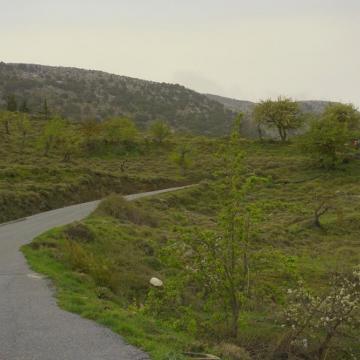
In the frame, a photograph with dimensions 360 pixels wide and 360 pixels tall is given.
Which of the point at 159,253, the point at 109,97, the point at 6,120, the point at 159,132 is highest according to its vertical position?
the point at 109,97

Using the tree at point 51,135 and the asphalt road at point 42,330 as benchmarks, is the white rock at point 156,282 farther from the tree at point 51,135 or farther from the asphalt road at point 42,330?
the tree at point 51,135

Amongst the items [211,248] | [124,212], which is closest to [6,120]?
[124,212]

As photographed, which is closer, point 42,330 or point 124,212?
point 42,330

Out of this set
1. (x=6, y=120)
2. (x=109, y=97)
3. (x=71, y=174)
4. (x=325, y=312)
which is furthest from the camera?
(x=109, y=97)

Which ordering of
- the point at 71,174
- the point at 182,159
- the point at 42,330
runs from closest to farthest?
the point at 42,330 < the point at 71,174 < the point at 182,159

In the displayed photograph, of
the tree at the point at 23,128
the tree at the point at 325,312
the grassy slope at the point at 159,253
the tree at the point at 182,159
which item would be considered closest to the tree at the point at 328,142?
the grassy slope at the point at 159,253

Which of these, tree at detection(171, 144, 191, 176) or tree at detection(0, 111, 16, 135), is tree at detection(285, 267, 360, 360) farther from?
tree at detection(0, 111, 16, 135)

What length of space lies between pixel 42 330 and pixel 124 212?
2186cm

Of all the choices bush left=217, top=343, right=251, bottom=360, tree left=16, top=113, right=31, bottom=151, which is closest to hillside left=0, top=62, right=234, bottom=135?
tree left=16, top=113, right=31, bottom=151

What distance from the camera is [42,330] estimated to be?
10125 mm

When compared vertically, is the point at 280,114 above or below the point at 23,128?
above

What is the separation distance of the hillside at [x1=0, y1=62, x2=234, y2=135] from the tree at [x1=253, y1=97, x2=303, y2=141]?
5936cm

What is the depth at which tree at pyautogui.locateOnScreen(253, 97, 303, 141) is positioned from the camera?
74188 mm

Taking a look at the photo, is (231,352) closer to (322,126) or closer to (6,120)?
(322,126)
